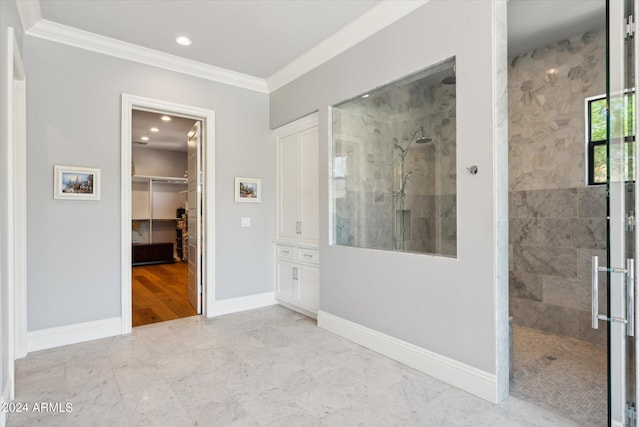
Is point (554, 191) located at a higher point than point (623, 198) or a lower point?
higher

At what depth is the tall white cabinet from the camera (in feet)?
12.8

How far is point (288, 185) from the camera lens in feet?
14.3

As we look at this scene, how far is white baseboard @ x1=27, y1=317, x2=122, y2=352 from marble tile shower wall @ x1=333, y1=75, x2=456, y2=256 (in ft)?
7.86

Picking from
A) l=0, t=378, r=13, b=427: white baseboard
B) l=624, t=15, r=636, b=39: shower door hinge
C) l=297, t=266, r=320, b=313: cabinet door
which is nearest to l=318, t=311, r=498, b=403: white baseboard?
l=297, t=266, r=320, b=313: cabinet door

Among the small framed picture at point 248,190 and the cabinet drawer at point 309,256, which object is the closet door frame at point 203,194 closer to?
the small framed picture at point 248,190

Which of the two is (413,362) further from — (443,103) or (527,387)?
(443,103)

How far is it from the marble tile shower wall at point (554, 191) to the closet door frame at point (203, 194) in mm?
3416

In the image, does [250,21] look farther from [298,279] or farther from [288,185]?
[298,279]

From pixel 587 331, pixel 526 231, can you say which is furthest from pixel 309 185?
pixel 587 331

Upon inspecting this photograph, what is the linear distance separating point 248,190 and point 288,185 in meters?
0.51

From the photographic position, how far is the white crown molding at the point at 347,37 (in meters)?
2.77

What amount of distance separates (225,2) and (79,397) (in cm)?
308

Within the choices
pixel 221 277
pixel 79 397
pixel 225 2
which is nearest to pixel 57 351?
pixel 79 397

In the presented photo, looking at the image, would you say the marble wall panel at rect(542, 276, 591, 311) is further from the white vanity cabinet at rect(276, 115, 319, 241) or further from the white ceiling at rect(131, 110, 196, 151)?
the white ceiling at rect(131, 110, 196, 151)
